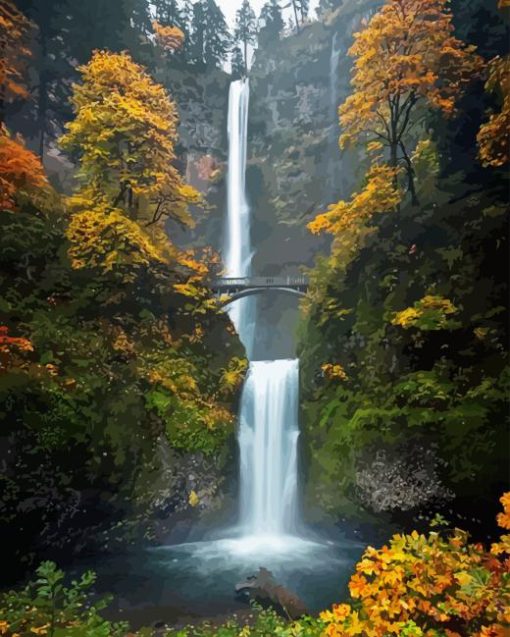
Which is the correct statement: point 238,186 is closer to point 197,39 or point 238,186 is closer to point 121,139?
point 197,39

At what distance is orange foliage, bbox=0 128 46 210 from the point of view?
23.4 ft

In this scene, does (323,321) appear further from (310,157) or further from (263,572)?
(310,157)

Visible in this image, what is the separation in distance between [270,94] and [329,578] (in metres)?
14.6

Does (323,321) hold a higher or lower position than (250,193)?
lower

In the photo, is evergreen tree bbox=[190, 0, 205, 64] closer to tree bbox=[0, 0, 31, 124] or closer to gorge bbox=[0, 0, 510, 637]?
gorge bbox=[0, 0, 510, 637]

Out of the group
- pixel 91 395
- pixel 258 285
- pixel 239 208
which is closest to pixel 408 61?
pixel 258 285

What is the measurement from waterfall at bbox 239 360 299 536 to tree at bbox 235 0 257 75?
7584 mm

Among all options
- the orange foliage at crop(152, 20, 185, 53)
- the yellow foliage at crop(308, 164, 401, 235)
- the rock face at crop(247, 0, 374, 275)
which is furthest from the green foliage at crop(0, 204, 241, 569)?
the rock face at crop(247, 0, 374, 275)

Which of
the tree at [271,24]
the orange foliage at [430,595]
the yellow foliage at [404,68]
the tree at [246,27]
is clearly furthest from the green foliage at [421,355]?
the tree at [271,24]

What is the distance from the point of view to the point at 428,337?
673 cm

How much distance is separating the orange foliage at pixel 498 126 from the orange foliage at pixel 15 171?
271 inches

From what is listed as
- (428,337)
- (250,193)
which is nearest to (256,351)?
(250,193)

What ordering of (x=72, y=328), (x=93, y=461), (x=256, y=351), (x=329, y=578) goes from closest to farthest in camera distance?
(x=329, y=578) → (x=93, y=461) → (x=72, y=328) → (x=256, y=351)

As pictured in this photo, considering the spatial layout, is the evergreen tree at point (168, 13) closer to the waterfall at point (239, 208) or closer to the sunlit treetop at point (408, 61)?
the waterfall at point (239, 208)
